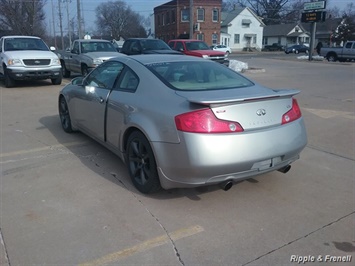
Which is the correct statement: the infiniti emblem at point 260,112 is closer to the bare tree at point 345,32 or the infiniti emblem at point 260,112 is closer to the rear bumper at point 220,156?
the rear bumper at point 220,156

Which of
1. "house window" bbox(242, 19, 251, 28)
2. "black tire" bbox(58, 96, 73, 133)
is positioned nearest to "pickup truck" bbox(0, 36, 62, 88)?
"black tire" bbox(58, 96, 73, 133)

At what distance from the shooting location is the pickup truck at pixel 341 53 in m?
31.1

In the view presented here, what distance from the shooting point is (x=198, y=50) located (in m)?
17.6

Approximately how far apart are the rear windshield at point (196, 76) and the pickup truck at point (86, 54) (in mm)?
8791

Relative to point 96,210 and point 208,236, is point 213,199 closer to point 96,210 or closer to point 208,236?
point 208,236

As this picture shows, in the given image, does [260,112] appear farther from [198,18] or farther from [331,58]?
[198,18]

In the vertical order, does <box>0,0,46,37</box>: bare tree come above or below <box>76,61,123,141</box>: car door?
above

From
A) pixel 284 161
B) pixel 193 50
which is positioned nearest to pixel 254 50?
pixel 193 50

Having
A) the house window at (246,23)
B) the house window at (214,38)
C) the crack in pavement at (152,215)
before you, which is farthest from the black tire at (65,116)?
the house window at (246,23)

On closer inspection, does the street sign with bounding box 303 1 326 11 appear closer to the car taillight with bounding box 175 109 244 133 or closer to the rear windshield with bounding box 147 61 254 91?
the rear windshield with bounding box 147 61 254 91

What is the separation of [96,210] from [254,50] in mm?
67915

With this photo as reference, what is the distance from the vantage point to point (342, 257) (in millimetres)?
2764

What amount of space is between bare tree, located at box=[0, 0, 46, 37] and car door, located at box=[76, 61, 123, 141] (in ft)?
130

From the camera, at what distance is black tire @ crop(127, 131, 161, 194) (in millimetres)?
3559
